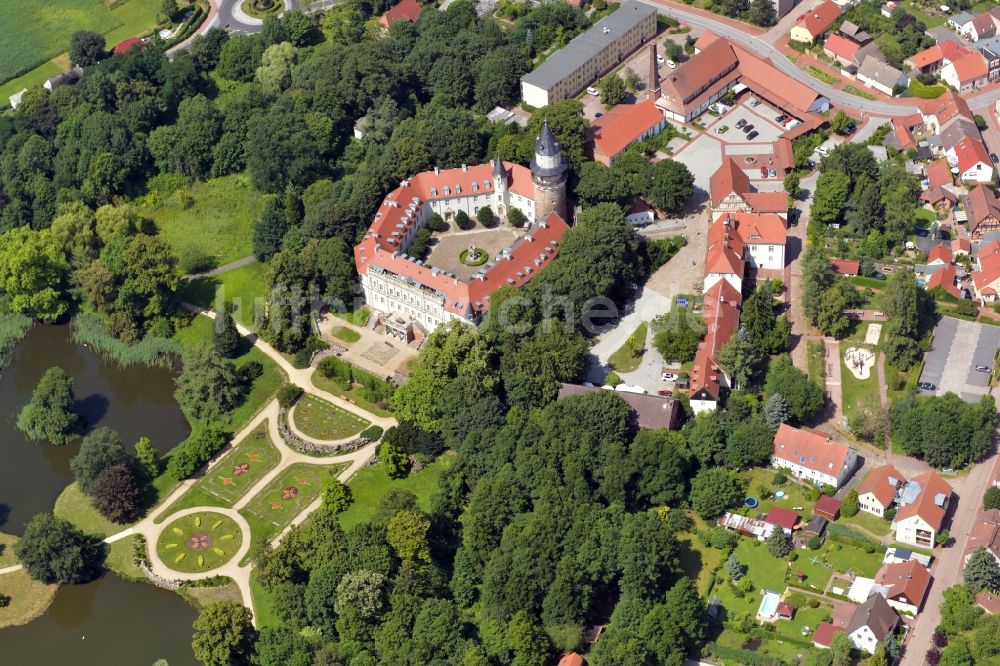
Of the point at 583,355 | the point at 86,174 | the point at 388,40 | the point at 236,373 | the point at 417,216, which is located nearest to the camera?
the point at 583,355

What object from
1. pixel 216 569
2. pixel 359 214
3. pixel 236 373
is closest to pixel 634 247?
pixel 359 214

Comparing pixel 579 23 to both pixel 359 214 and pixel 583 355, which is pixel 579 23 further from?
pixel 583 355

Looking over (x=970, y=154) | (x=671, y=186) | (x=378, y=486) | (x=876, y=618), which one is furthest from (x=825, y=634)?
(x=970, y=154)

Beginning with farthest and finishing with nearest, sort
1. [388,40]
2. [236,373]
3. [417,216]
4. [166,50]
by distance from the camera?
[166,50]
[388,40]
[417,216]
[236,373]

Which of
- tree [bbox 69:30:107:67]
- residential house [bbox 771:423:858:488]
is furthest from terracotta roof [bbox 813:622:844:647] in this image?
tree [bbox 69:30:107:67]

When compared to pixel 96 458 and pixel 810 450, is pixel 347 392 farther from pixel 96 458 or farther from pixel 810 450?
pixel 810 450

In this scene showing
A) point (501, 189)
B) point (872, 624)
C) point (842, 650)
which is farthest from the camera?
point (501, 189)

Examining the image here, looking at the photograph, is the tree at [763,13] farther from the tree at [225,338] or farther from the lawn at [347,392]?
the tree at [225,338]
